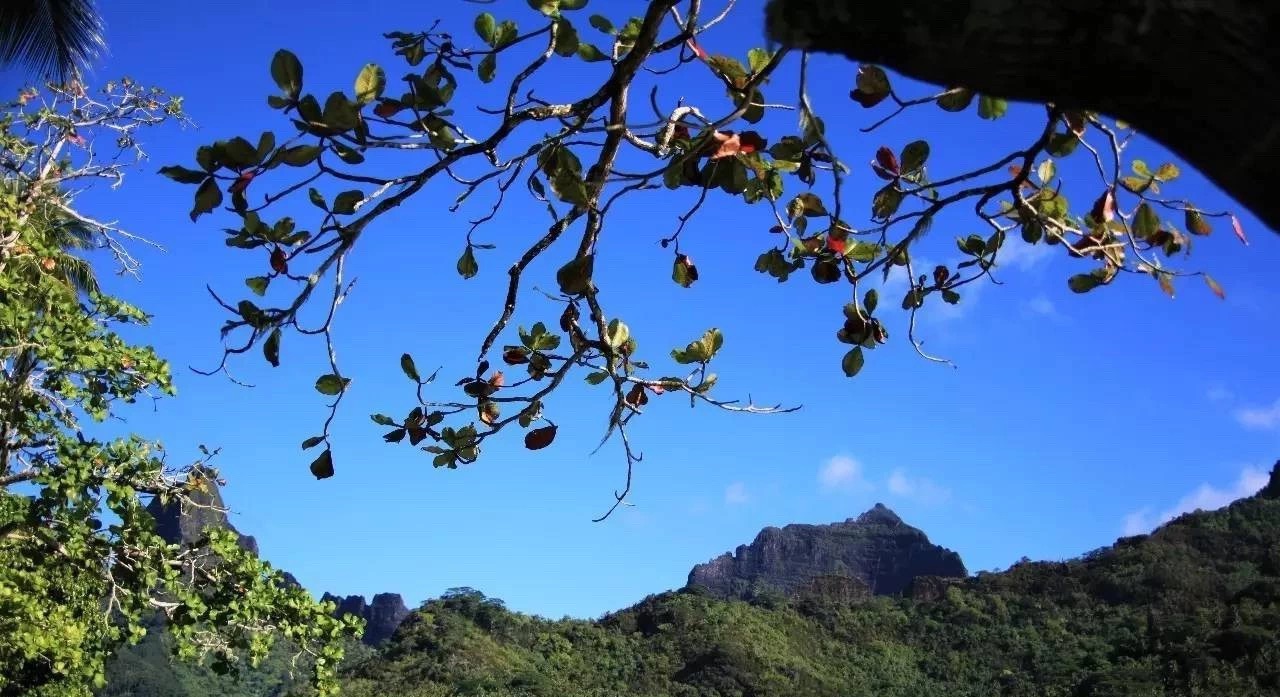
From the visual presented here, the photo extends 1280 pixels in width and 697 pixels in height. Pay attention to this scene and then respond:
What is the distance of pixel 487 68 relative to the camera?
2.14m

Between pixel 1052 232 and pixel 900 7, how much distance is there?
1393 mm

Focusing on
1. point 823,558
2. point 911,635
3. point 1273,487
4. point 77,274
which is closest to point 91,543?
point 77,274

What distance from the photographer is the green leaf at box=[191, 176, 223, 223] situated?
162 centimetres

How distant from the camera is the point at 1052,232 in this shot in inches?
84.6

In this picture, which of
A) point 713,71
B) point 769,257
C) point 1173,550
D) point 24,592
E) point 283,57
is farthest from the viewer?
point 1173,550

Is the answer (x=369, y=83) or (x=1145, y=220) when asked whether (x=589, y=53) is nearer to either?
(x=369, y=83)

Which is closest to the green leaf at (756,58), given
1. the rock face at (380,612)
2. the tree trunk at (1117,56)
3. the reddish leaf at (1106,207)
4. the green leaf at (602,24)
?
the green leaf at (602,24)

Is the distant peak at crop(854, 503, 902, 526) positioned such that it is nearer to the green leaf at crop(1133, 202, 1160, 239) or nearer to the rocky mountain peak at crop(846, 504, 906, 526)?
the rocky mountain peak at crop(846, 504, 906, 526)

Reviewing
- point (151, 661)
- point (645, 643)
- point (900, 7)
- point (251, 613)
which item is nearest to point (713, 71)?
point (900, 7)

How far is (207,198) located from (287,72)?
23 centimetres

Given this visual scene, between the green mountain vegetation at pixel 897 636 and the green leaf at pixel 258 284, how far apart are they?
31675 mm

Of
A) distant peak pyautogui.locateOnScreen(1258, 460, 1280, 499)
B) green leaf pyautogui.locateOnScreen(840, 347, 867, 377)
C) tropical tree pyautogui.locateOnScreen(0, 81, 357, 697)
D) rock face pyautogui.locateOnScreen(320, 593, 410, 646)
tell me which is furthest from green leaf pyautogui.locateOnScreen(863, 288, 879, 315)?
rock face pyautogui.locateOnScreen(320, 593, 410, 646)

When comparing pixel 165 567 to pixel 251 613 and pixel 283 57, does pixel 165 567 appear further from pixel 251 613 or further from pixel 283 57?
pixel 283 57

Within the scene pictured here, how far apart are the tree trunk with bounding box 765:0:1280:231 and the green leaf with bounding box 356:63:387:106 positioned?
923 millimetres
